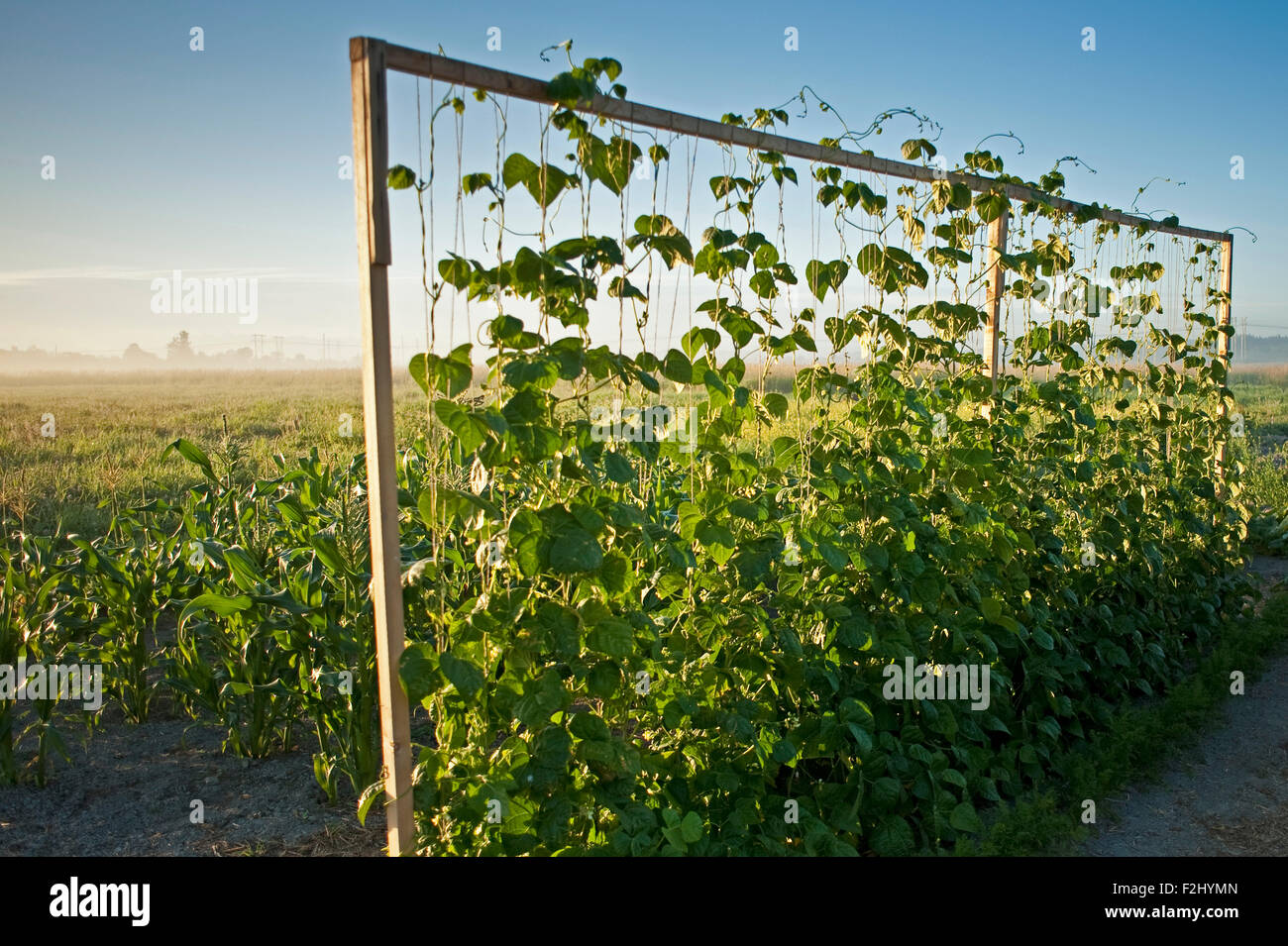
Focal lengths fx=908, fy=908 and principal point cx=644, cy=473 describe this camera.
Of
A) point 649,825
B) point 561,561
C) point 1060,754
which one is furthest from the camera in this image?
point 1060,754

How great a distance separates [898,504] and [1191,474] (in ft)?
10.3

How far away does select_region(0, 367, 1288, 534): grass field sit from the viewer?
7520 millimetres

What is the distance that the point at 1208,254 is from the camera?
625cm

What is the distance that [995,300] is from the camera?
4125 millimetres

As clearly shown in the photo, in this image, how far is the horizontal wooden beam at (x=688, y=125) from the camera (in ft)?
7.12

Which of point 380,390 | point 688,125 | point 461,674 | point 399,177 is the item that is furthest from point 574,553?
point 688,125

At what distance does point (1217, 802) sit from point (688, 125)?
3.26 meters

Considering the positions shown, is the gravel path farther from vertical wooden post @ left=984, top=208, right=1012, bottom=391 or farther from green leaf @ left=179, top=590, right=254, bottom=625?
vertical wooden post @ left=984, top=208, right=1012, bottom=391

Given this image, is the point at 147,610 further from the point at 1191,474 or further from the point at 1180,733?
the point at 1191,474

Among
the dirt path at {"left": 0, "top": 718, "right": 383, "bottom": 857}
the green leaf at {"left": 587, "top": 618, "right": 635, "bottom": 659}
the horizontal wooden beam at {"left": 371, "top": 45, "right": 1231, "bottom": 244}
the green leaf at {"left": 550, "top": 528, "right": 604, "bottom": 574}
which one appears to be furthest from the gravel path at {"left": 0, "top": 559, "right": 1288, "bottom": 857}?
the horizontal wooden beam at {"left": 371, "top": 45, "right": 1231, "bottom": 244}

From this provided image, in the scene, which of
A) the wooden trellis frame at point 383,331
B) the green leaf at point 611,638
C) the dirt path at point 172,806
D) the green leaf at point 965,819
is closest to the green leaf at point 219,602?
the dirt path at point 172,806

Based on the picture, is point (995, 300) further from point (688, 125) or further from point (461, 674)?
point (461, 674)

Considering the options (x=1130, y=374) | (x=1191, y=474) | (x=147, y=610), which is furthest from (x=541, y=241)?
(x=1191, y=474)

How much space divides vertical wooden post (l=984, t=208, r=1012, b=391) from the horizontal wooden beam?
170 millimetres
